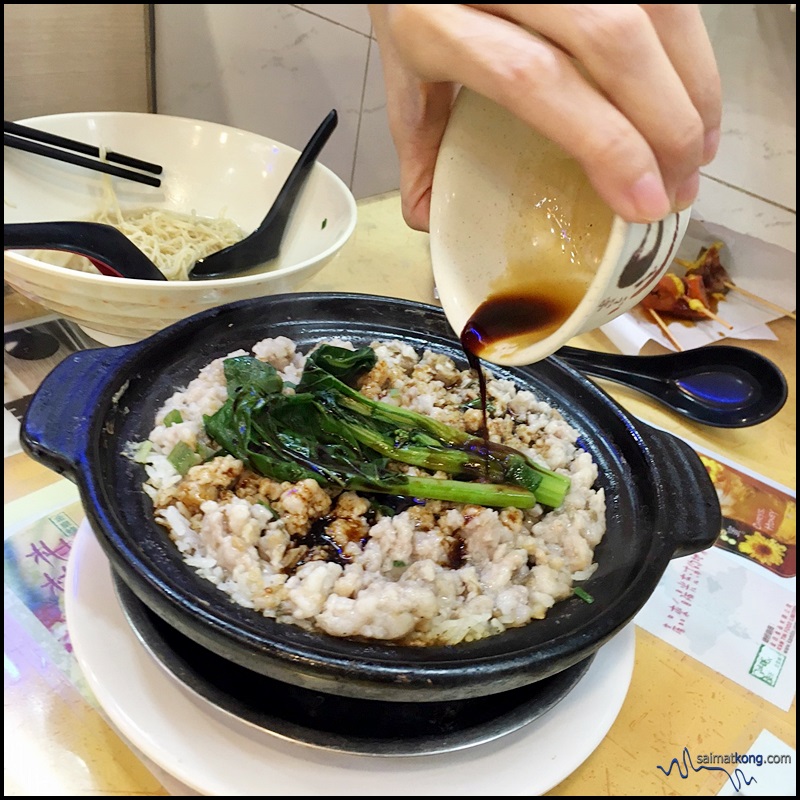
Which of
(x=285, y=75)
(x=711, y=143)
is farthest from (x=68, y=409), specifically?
(x=285, y=75)

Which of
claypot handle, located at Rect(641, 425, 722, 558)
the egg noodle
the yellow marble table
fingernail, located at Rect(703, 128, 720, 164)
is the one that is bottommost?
the yellow marble table

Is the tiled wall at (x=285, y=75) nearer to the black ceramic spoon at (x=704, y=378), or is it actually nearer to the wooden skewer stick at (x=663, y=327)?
the wooden skewer stick at (x=663, y=327)

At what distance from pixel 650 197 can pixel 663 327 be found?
159 centimetres

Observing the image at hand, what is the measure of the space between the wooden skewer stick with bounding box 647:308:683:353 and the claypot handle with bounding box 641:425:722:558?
980 millimetres

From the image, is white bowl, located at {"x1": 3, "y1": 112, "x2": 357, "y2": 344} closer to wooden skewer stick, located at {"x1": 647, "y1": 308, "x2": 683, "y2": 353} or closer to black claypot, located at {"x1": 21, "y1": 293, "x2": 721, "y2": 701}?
black claypot, located at {"x1": 21, "y1": 293, "x2": 721, "y2": 701}

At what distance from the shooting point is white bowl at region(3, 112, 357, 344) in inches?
52.4

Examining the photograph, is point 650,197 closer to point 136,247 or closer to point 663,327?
point 136,247

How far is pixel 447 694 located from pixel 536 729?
26 centimetres

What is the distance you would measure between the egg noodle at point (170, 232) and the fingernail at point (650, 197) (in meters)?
1.23

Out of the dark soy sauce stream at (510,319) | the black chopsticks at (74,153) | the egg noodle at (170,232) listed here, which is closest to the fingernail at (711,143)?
the dark soy sauce stream at (510,319)

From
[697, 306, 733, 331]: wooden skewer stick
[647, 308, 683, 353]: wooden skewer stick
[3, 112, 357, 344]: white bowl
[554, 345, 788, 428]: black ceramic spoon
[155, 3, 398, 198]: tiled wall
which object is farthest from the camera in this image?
[155, 3, 398, 198]: tiled wall

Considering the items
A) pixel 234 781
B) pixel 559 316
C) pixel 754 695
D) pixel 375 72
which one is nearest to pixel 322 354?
pixel 559 316
